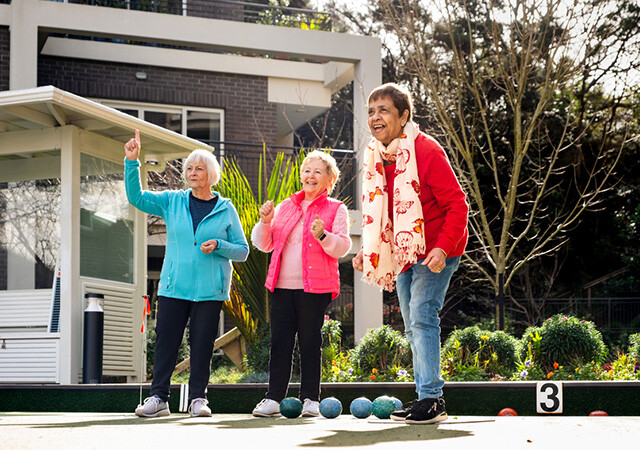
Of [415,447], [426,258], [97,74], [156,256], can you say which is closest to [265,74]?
[97,74]

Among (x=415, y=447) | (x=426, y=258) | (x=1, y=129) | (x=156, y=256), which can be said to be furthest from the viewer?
(x=156, y=256)

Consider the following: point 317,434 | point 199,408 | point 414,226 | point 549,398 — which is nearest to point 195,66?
point 549,398

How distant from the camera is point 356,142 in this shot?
13781 millimetres

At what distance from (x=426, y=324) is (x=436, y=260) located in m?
0.34

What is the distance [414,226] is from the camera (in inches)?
161

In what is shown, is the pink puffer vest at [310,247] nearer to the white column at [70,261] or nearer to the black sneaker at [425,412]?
the black sneaker at [425,412]

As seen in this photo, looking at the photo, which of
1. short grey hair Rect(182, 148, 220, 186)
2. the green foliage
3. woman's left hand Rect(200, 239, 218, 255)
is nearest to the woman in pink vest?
woman's left hand Rect(200, 239, 218, 255)

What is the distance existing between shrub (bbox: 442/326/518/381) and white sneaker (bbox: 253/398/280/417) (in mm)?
3303

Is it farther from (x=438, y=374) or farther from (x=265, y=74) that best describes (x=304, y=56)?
(x=438, y=374)

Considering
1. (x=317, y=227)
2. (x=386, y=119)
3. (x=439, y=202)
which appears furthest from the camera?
(x=317, y=227)

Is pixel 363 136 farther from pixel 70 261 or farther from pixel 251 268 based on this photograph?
pixel 70 261

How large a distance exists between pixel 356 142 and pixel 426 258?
9.90 metres

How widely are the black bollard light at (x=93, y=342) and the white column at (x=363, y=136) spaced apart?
21.4 feet

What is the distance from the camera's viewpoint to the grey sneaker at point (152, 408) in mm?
4586
